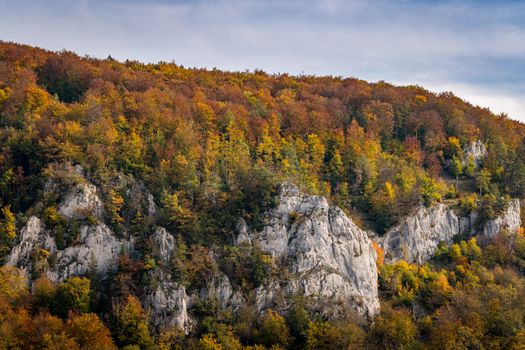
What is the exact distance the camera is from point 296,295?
6512cm

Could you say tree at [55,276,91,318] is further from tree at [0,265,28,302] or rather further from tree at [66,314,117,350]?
tree at [0,265,28,302]

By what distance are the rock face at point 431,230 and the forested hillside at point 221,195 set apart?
124 cm

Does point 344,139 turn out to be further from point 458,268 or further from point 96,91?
point 96,91

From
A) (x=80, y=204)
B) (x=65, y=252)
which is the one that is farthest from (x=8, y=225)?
(x=80, y=204)

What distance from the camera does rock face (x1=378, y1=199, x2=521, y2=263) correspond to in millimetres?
80125

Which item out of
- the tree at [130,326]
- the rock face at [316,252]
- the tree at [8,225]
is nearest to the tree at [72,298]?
the tree at [130,326]

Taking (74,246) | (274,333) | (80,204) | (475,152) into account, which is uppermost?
(475,152)

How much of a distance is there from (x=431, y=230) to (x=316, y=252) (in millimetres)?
22873

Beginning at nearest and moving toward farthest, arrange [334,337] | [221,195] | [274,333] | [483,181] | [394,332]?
1. [334,337]
2. [274,333]
3. [394,332]
4. [221,195]
5. [483,181]

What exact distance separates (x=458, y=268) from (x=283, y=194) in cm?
2684

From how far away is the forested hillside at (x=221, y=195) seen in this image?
5903 centimetres

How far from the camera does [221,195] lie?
72750 millimetres

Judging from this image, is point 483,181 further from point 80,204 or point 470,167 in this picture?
point 80,204

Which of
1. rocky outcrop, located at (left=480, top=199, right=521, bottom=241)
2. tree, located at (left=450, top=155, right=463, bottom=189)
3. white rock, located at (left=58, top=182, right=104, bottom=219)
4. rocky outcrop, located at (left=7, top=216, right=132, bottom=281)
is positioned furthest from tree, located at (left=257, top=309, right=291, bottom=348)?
tree, located at (left=450, top=155, right=463, bottom=189)
